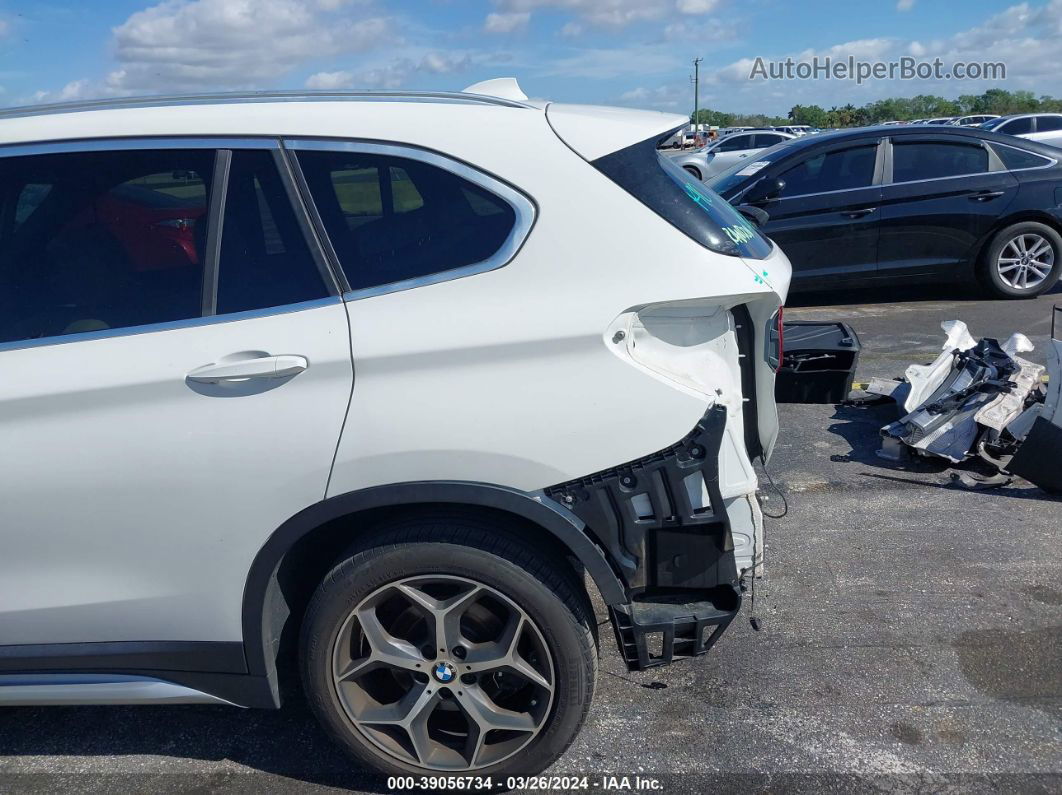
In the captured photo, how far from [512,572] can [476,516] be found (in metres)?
A: 0.19

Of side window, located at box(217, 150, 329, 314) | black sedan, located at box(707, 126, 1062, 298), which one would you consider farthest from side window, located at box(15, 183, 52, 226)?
black sedan, located at box(707, 126, 1062, 298)

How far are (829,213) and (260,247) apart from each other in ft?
23.0

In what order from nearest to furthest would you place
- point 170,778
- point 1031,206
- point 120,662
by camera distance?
point 120,662 < point 170,778 < point 1031,206

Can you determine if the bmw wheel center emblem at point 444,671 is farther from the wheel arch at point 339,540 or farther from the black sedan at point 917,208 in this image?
the black sedan at point 917,208

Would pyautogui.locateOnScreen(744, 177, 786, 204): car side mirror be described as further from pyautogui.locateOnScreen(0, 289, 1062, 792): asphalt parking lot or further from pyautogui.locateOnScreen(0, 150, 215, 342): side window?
pyautogui.locateOnScreen(0, 150, 215, 342): side window

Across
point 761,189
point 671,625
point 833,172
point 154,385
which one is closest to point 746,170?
point 761,189

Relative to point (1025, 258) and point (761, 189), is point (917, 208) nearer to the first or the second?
point (1025, 258)

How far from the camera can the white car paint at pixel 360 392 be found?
2482 mm

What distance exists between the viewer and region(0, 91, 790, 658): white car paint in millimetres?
2482

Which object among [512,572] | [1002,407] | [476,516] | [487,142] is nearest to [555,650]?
[512,572]

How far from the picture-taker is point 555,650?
2635mm

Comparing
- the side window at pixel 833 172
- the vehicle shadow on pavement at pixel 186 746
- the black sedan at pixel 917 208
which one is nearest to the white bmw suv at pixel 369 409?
the vehicle shadow on pavement at pixel 186 746

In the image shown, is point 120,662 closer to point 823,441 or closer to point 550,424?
point 550,424

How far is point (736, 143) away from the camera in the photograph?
27.2 m
